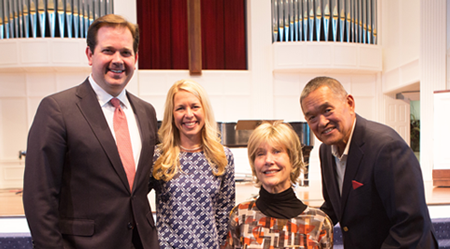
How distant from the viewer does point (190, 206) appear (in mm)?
1854

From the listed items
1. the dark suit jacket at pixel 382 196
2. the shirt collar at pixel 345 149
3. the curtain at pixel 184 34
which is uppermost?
the curtain at pixel 184 34

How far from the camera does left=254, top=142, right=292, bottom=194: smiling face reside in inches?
65.8

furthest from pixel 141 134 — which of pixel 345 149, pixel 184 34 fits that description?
pixel 184 34

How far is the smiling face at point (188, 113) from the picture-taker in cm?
192

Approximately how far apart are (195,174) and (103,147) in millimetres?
521

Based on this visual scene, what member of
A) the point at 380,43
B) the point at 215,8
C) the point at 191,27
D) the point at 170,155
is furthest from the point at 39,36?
the point at 380,43

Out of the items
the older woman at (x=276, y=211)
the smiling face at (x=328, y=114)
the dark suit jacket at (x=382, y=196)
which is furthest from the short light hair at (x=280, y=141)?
the dark suit jacket at (x=382, y=196)

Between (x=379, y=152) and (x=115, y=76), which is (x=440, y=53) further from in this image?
(x=115, y=76)

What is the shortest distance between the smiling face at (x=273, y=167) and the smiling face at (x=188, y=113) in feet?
1.27

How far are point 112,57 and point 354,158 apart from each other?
3.87 feet

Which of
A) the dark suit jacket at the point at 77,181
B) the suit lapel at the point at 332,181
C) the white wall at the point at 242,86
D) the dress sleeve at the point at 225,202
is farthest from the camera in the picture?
the white wall at the point at 242,86

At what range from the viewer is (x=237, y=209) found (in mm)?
1757

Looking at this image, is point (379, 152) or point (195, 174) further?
point (195, 174)

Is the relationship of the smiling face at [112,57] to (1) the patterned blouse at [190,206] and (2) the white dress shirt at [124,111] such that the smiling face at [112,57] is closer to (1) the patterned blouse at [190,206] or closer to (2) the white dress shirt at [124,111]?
(2) the white dress shirt at [124,111]
